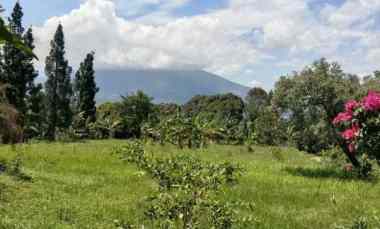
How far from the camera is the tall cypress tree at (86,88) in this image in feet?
201

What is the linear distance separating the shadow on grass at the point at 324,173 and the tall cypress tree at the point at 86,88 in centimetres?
4289

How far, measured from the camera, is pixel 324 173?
20734 millimetres

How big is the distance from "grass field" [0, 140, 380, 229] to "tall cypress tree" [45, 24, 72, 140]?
3584 cm

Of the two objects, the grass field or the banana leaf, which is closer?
the banana leaf

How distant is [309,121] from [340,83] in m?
2.09

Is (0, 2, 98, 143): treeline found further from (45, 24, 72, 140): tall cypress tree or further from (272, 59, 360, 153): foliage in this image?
(272, 59, 360, 153): foliage

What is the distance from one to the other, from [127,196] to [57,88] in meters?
45.8

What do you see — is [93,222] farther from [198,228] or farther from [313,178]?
[313,178]

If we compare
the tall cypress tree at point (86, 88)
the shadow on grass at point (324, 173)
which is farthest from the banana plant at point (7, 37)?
the tall cypress tree at point (86, 88)

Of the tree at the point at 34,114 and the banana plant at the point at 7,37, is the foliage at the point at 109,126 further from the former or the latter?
the banana plant at the point at 7,37

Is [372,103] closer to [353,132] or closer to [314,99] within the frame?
[353,132]

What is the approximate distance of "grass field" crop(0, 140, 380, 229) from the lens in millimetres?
10977

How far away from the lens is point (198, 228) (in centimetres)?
506

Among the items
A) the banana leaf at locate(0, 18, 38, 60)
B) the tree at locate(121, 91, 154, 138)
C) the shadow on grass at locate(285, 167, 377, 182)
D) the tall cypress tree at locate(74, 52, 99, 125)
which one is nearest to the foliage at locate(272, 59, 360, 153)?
the shadow on grass at locate(285, 167, 377, 182)
